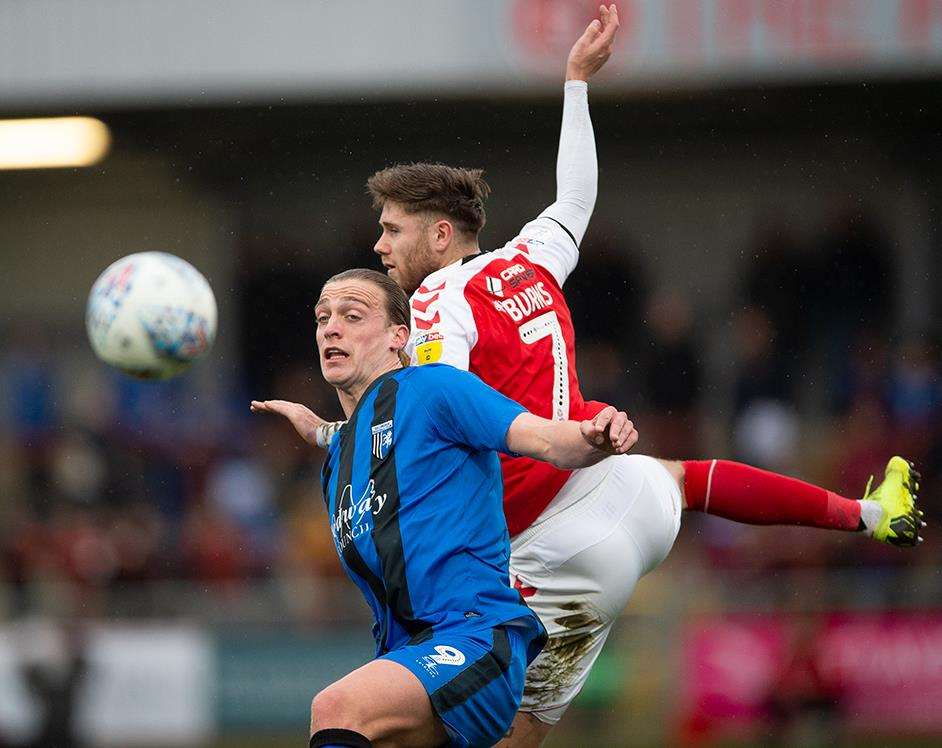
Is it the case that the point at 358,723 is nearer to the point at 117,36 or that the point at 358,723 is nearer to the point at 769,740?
the point at 769,740

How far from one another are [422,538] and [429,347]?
0.83 metres

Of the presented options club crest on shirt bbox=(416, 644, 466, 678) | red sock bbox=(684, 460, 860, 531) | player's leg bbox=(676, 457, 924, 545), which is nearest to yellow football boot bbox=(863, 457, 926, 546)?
player's leg bbox=(676, 457, 924, 545)

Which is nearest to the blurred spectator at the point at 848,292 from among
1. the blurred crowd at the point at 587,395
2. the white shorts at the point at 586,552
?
the blurred crowd at the point at 587,395

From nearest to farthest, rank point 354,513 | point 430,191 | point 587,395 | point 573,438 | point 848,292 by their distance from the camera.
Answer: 1. point 573,438
2. point 354,513
3. point 430,191
4. point 587,395
5. point 848,292

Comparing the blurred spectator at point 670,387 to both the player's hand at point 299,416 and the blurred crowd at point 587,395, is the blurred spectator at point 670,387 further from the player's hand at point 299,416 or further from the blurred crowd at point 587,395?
the player's hand at point 299,416

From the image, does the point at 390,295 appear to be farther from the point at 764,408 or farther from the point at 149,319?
the point at 764,408

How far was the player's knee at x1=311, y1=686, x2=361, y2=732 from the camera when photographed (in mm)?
4613

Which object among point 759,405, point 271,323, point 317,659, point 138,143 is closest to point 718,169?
point 759,405

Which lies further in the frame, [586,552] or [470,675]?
[586,552]

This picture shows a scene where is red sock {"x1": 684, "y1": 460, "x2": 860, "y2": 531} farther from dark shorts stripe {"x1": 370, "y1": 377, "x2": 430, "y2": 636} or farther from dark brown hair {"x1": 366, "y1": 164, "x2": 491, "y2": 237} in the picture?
dark shorts stripe {"x1": 370, "y1": 377, "x2": 430, "y2": 636}

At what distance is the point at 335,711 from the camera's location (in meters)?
4.62

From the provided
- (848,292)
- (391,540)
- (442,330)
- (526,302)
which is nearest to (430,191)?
(526,302)

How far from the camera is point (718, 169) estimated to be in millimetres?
17188

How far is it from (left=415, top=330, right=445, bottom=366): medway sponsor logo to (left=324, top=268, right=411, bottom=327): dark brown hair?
0.40ft
